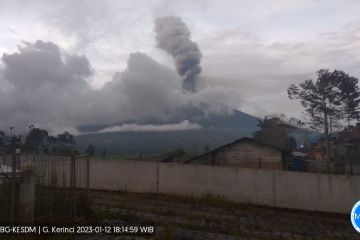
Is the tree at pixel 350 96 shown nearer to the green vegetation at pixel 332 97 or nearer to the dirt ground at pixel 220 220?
the green vegetation at pixel 332 97

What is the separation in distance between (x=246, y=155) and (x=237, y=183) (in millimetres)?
10417

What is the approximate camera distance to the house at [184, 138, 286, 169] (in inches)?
1192

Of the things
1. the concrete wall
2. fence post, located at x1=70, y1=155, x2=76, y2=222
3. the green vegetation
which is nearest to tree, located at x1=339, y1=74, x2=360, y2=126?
the green vegetation

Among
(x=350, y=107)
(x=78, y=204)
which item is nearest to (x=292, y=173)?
(x=78, y=204)

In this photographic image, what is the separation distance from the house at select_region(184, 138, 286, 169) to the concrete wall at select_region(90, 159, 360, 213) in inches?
347

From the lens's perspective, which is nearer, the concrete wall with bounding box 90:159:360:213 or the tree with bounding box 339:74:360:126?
the concrete wall with bounding box 90:159:360:213

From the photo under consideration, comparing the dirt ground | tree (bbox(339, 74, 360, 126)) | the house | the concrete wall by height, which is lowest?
the dirt ground

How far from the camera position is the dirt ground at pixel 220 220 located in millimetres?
11906

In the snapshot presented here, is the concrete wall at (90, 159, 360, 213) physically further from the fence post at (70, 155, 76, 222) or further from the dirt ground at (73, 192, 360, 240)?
the fence post at (70, 155, 76, 222)

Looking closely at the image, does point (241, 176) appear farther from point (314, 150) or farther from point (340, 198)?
point (314, 150)

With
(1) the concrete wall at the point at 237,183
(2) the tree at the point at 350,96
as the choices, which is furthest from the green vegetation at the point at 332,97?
(1) the concrete wall at the point at 237,183

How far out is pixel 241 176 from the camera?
2056 centimetres

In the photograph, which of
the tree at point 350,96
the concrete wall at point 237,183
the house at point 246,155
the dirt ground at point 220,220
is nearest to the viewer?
the dirt ground at point 220,220

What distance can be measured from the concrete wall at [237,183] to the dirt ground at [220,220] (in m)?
0.65
